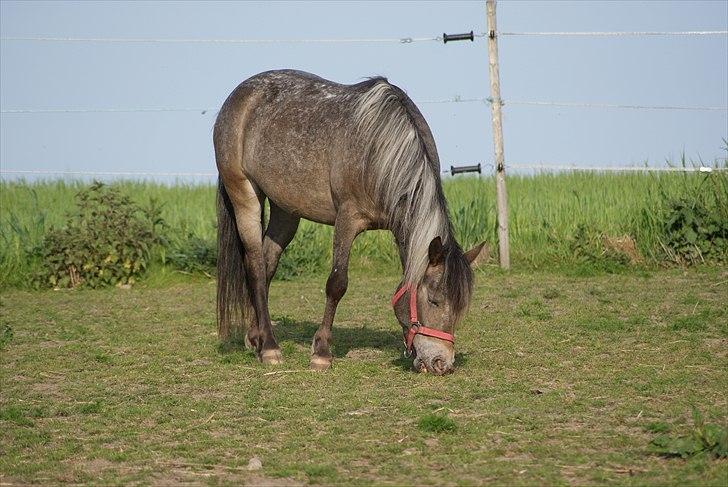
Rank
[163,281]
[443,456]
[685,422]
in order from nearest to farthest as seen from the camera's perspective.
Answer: [443,456] → [685,422] → [163,281]

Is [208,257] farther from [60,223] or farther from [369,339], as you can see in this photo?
[369,339]

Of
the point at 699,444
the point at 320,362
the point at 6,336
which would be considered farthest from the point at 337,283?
the point at 6,336

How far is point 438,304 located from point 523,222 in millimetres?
6097

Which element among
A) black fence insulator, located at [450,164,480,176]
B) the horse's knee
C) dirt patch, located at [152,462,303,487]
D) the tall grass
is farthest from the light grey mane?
the tall grass

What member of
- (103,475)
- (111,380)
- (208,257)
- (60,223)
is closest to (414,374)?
(111,380)

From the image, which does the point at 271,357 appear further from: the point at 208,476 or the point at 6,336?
the point at 208,476

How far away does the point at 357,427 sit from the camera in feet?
17.2

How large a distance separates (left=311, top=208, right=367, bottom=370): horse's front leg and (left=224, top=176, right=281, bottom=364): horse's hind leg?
692 mm

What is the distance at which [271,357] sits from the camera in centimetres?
720

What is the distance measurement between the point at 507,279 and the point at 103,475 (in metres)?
6.98

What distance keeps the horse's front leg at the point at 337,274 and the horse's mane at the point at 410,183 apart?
0.27 m

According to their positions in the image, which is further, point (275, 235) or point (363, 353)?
point (275, 235)

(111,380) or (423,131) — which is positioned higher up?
(423,131)

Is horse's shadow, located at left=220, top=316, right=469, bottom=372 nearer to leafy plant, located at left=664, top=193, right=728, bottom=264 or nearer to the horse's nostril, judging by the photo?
the horse's nostril
